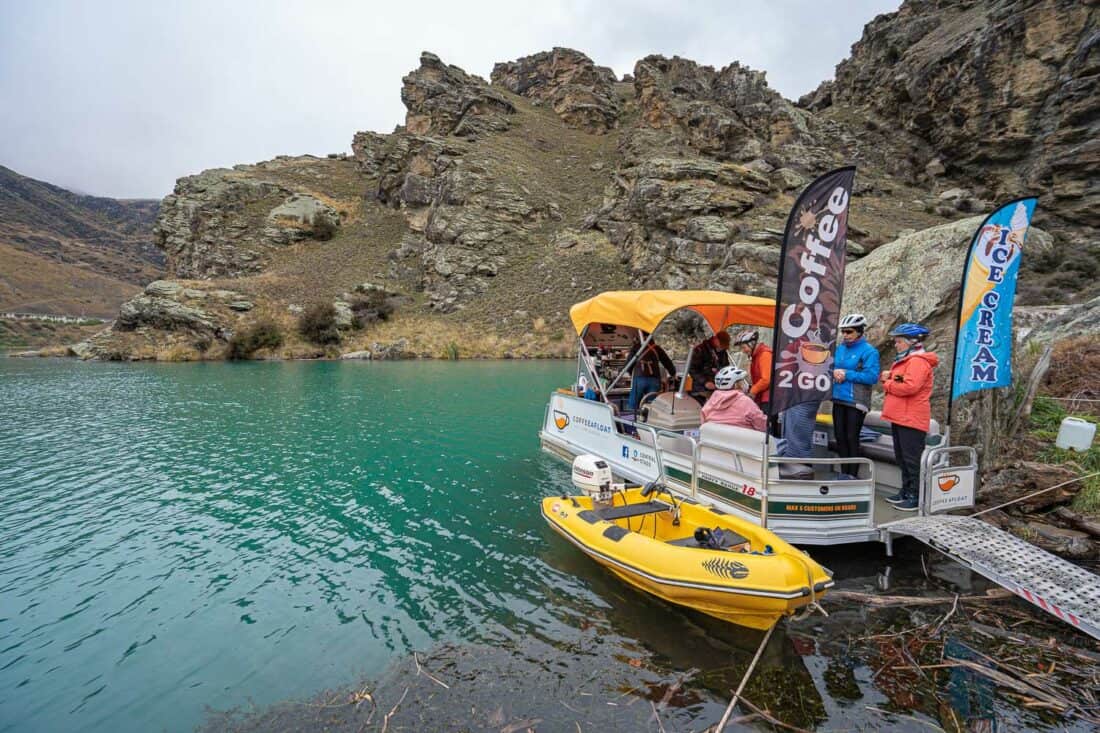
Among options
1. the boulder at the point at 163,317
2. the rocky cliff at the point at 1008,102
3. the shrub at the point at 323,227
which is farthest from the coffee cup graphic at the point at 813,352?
the shrub at the point at 323,227

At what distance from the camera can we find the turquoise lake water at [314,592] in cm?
449

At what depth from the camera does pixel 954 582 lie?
5.84 m

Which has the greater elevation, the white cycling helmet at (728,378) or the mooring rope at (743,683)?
the white cycling helmet at (728,378)

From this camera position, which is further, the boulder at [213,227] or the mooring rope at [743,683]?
the boulder at [213,227]

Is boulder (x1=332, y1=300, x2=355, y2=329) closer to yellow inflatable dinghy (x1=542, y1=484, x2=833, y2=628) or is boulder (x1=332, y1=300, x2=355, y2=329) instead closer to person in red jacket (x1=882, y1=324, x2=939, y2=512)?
yellow inflatable dinghy (x1=542, y1=484, x2=833, y2=628)

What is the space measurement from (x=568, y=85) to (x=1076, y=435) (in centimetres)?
9120

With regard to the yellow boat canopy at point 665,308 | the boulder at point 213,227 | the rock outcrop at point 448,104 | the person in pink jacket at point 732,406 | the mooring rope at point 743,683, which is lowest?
the mooring rope at point 743,683

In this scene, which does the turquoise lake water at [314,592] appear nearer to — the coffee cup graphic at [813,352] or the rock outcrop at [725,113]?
the coffee cup graphic at [813,352]

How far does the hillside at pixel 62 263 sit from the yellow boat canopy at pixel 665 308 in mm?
144942

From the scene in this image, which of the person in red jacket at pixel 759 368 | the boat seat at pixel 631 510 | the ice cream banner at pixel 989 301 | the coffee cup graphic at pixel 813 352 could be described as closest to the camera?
the coffee cup graphic at pixel 813 352

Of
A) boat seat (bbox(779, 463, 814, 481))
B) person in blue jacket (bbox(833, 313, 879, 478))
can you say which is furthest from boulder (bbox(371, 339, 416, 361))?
boat seat (bbox(779, 463, 814, 481))

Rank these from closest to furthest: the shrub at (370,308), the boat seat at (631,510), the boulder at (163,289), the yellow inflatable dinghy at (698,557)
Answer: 1. the yellow inflatable dinghy at (698,557)
2. the boat seat at (631,510)
3. the boulder at (163,289)
4. the shrub at (370,308)

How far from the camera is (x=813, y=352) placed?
567 cm

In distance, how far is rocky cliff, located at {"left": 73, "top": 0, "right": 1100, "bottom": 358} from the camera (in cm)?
3497
